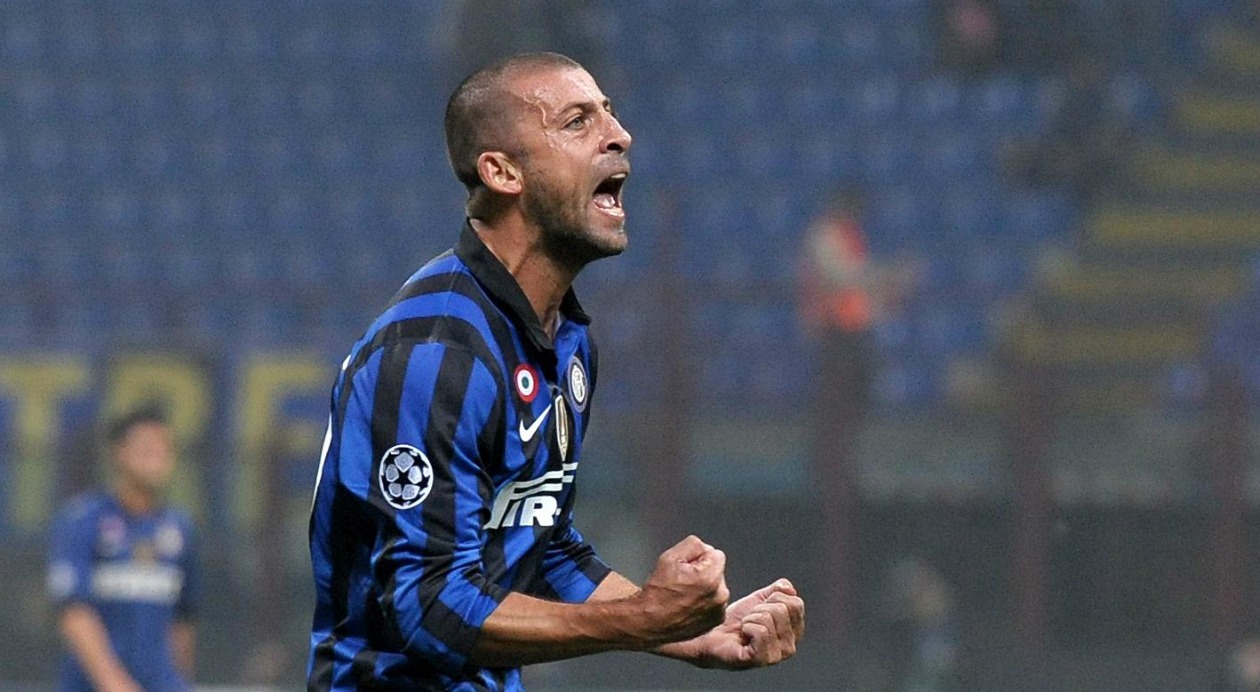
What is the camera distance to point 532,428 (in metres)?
3.05

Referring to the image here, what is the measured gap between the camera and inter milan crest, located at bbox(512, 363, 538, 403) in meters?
3.01

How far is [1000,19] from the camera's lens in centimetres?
1525

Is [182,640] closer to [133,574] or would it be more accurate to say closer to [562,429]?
[133,574]

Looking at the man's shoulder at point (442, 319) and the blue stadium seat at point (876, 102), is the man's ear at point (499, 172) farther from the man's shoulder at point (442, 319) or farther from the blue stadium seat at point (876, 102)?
the blue stadium seat at point (876, 102)

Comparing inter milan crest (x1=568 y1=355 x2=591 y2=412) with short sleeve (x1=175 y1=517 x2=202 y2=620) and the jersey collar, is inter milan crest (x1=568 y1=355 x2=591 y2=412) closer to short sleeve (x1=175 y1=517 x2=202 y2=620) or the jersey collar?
the jersey collar

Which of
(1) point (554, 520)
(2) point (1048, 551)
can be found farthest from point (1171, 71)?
(1) point (554, 520)

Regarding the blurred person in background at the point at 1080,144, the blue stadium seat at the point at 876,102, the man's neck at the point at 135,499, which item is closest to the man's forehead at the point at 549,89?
the man's neck at the point at 135,499

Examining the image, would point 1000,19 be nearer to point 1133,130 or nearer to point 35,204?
point 1133,130

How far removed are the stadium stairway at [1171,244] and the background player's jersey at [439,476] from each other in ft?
28.7

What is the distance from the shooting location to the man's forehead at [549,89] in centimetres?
311

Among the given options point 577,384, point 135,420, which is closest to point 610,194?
point 577,384

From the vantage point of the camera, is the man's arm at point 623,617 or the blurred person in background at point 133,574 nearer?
the man's arm at point 623,617

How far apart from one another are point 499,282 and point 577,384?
263mm

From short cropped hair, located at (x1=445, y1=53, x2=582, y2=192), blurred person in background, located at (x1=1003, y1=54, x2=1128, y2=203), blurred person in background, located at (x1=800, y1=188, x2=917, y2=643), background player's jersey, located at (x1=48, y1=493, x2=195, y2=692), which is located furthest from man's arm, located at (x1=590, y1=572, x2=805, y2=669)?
blurred person in background, located at (x1=1003, y1=54, x2=1128, y2=203)
